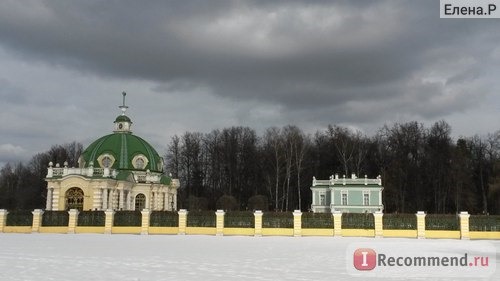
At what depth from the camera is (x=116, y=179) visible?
161ft

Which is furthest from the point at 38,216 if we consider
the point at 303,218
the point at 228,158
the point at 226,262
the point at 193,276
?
the point at 228,158

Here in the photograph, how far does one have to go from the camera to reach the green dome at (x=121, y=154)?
52312mm

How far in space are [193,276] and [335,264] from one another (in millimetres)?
4890

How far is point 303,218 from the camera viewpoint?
32.6 m

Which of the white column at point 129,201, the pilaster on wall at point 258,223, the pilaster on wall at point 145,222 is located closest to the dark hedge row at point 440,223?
the pilaster on wall at point 258,223

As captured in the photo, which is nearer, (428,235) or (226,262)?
(226,262)

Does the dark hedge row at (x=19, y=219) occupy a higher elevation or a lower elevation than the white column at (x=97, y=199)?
lower

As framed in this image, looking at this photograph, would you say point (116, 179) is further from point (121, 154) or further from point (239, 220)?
point (239, 220)

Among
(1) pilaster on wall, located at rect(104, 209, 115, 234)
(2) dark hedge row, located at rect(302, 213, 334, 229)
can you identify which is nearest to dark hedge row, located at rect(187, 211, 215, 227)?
(1) pilaster on wall, located at rect(104, 209, 115, 234)

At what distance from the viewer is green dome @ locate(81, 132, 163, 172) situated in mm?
52312

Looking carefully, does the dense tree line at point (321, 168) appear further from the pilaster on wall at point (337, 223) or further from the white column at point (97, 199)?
the pilaster on wall at point (337, 223)

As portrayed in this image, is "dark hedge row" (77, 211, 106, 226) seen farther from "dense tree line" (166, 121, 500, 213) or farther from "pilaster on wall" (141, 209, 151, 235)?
"dense tree line" (166, 121, 500, 213)

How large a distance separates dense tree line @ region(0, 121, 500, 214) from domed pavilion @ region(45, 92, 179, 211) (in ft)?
23.2

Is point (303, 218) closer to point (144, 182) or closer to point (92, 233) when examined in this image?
point (92, 233)
